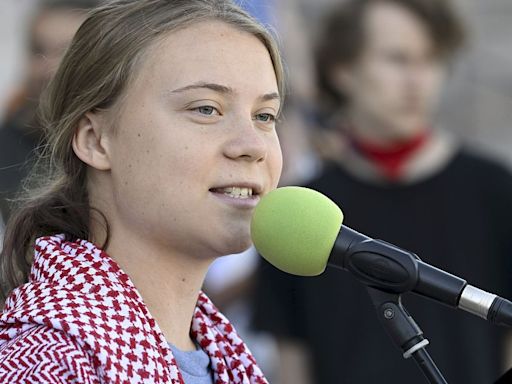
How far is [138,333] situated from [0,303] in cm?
56

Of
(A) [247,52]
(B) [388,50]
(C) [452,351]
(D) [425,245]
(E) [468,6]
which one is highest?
(E) [468,6]

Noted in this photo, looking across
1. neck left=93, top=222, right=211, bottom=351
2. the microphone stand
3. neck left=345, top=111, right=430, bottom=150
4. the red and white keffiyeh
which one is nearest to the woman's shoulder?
the red and white keffiyeh

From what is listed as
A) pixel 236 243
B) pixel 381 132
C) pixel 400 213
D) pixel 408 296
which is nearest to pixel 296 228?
pixel 236 243

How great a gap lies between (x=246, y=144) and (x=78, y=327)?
1.80ft

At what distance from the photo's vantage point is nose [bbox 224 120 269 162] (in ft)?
8.82

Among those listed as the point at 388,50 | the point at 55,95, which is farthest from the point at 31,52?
the point at 55,95

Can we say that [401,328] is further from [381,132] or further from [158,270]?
[381,132]

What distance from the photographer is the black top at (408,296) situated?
15.8ft

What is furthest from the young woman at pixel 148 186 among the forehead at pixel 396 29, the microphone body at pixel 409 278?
the forehead at pixel 396 29

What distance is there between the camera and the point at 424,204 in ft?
16.6

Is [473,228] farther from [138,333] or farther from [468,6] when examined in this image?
[468,6]

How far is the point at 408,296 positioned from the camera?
4742 millimetres

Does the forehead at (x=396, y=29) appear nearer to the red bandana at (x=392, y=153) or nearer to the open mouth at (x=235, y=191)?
the red bandana at (x=392, y=153)

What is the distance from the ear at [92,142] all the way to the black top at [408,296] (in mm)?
2167
